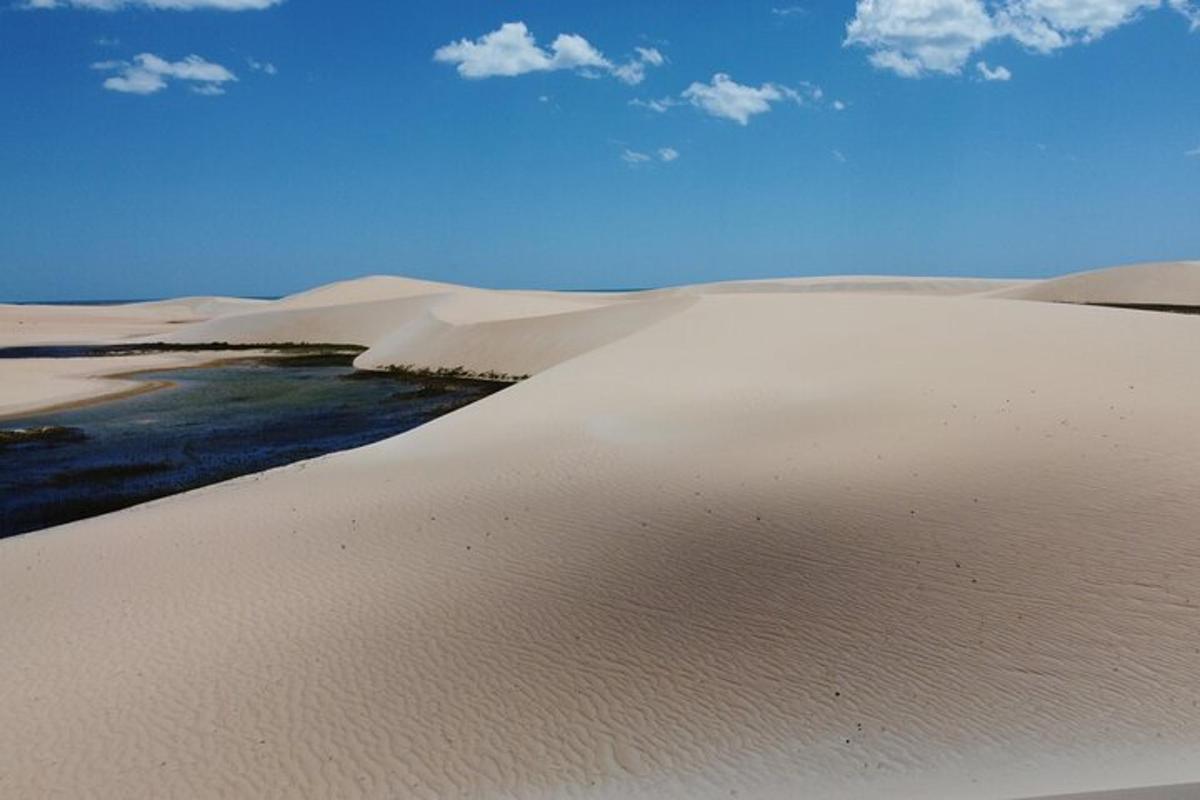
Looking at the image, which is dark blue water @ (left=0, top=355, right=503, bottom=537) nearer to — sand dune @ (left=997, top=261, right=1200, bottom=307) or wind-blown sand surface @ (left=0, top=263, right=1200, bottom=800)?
wind-blown sand surface @ (left=0, top=263, right=1200, bottom=800)

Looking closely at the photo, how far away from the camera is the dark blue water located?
13102 millimetres

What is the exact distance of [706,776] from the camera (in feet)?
13.7

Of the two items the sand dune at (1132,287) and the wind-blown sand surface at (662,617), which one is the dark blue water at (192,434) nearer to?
the wind-blown sand surface at (662,617)

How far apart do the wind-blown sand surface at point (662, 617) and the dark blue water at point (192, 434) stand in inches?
93.7

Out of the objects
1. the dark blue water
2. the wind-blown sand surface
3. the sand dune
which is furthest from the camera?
the sand dune

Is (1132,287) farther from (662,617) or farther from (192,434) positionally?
(662,617)

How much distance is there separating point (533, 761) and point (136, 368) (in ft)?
114

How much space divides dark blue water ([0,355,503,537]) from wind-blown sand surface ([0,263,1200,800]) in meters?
2.38

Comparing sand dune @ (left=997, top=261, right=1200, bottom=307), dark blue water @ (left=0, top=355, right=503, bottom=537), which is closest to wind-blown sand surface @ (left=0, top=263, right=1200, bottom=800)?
dark blue water @ (left=0, top=355, right=503, bottom=537)

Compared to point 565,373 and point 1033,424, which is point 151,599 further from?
point 565,373

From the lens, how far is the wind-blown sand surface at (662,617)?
436 centimetres

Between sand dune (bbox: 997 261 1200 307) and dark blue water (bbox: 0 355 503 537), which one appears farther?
sand dune (bbox: 997 261 1200 307)

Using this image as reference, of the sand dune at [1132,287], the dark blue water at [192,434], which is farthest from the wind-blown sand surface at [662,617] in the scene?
the sand dune at [1132,287]

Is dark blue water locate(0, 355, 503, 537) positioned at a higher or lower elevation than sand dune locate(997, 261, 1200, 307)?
lower
